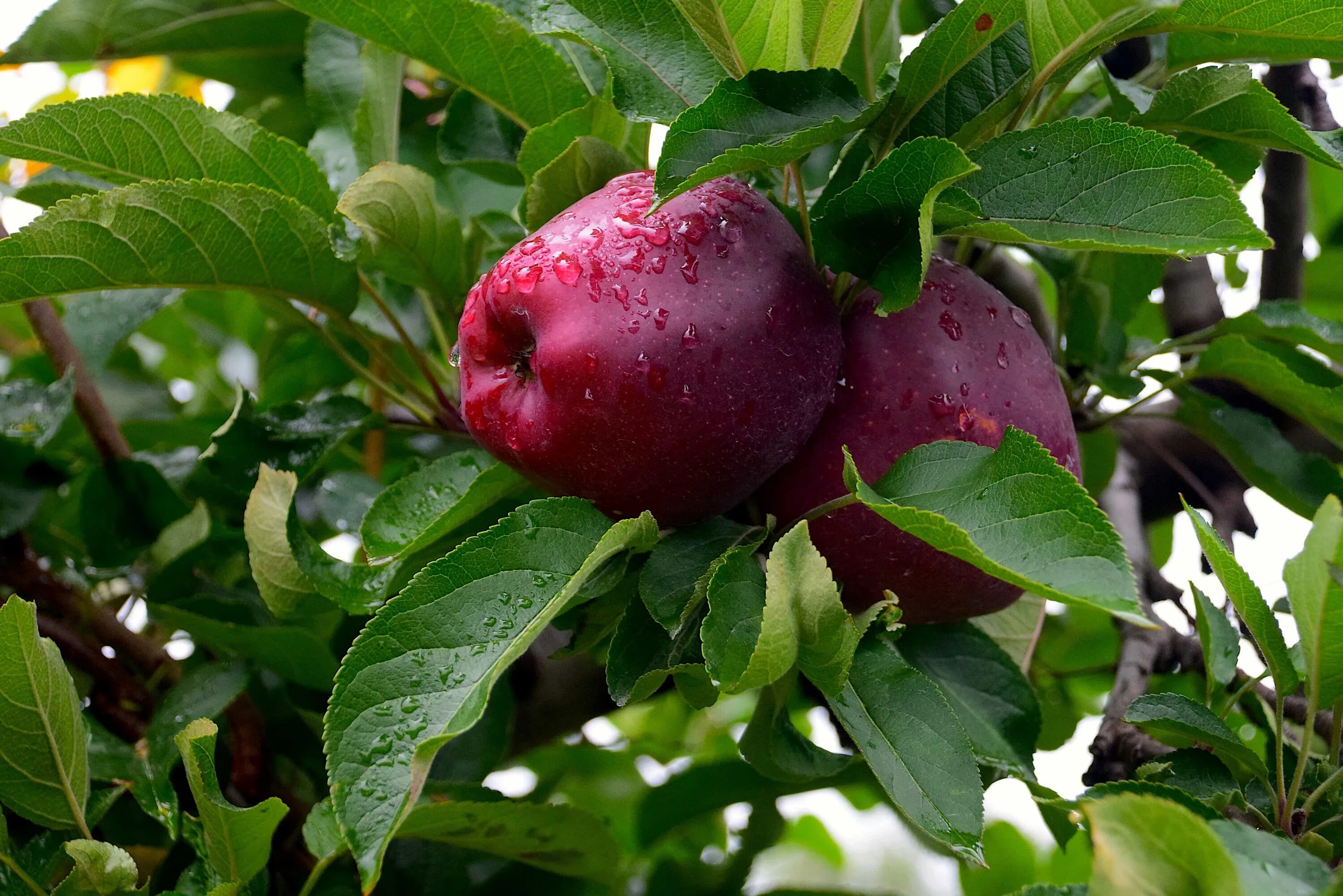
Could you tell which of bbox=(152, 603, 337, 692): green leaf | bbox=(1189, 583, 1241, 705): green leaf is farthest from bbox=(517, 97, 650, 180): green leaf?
bbox=(1189, 583, 1241, 705): green leaf

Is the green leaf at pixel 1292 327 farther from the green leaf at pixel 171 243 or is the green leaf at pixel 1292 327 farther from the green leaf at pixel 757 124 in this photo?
the green leaf at pixel 171 243

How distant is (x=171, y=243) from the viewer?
1.94 feet

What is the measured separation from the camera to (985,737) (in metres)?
0.62

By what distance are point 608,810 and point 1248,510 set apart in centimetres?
71

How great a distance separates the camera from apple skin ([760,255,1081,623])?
54 cm

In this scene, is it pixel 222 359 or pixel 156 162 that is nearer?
pixel 156 162

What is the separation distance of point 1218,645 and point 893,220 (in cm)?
32

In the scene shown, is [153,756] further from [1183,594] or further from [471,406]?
[1183,594]

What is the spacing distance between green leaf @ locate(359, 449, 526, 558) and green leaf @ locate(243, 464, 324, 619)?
0.05 m

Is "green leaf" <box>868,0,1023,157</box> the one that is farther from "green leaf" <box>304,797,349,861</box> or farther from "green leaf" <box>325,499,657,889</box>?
"green leaf" <box>304,797,349,861</box>

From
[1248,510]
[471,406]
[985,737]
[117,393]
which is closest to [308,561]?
[471,406]

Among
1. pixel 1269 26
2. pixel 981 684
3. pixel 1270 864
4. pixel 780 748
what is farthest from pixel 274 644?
pixel 1269 26

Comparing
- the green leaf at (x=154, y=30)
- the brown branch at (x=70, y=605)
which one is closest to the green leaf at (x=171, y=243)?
the brown branch at (x=70, y=605)

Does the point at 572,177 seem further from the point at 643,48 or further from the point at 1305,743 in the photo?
the point at 1305,743
